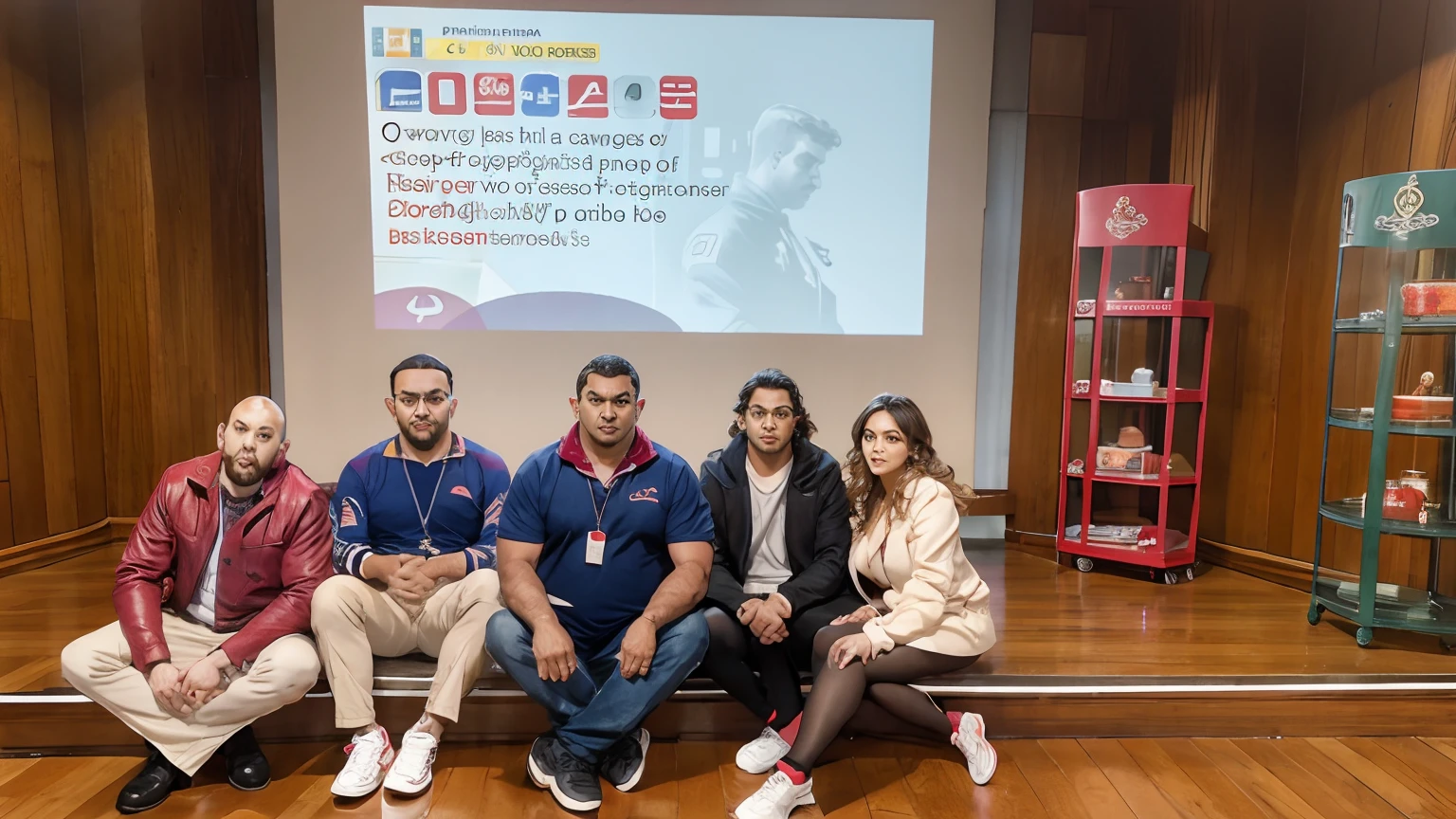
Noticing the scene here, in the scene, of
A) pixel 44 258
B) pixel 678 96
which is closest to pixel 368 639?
pixel 678 96

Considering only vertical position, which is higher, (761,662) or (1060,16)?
(1060,16)

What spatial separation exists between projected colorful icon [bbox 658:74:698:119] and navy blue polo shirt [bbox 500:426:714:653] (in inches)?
84.2

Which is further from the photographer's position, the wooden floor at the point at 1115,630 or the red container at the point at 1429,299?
the red container at the point at 1429,299

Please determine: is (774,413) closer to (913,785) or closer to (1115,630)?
(913,785)

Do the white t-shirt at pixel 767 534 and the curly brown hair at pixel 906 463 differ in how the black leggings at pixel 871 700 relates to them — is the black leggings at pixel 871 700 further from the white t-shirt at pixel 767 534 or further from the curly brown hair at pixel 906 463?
the curly brown hair at pixel 906 463

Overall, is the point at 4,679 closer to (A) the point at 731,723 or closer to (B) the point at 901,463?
(A) the point at 731,723

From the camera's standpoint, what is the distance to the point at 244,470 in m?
2.07

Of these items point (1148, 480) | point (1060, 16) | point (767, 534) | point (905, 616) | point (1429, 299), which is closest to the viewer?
point (905, 616)

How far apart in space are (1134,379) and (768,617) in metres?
→ 2.36

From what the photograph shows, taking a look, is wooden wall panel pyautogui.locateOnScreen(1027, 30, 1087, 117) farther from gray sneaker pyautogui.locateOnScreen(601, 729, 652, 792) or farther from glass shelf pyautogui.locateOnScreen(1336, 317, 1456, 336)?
gray sneaker pyautogui.locateOnScreen(601, 729, 652, 792)

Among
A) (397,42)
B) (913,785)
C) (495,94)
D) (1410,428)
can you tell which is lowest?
(913,785)

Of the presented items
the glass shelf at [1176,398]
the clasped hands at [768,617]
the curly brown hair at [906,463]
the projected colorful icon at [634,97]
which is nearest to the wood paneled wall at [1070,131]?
the glass shelf at [1176,398]

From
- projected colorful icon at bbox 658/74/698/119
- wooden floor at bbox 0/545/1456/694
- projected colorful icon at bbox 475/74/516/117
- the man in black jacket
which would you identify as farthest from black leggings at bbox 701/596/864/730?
projected colorful icon at bbox 475/74/516/117

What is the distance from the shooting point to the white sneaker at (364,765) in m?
1.97
